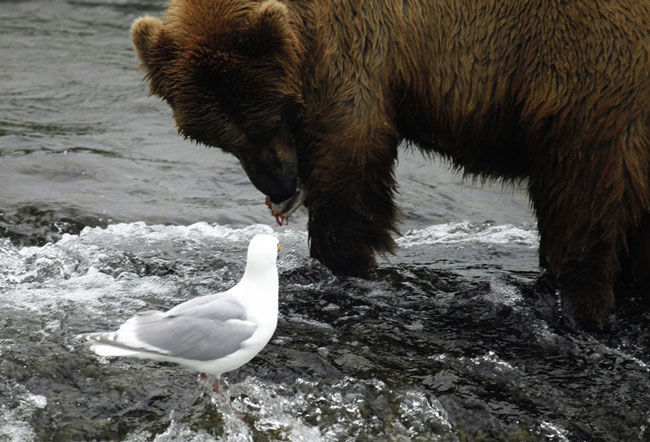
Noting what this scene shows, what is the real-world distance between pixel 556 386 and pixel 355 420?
3.54 ft

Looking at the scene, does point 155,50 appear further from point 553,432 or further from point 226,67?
point 553,432

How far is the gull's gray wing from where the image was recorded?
389 centimetres

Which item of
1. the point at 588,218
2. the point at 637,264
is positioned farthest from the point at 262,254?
the point at 637,264

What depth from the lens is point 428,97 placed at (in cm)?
497

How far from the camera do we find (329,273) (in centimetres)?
550

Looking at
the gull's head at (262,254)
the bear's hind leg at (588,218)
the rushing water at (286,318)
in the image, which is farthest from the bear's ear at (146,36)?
the bear's hind leg at (588,218)

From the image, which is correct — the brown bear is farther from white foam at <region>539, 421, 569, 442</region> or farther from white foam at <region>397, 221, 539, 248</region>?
white foam at <region>397, 221, 539, 248</region>

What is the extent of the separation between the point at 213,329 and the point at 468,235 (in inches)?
132

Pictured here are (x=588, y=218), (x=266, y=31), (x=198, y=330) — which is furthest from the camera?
(x=588, y=218)

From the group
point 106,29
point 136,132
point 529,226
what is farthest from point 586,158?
point 106,29

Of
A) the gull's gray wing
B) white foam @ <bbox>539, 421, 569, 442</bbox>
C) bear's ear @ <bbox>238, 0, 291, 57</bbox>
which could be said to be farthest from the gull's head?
white foam @ <bbox>539, 421, 569, 442</bbox>

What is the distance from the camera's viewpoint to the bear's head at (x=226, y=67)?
4.51m

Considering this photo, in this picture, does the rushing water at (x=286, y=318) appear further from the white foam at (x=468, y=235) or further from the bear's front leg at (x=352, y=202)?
the bear's front leg at (x=352, y=202)

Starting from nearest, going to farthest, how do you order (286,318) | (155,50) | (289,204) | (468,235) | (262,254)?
(262,254) < (155,50) < (286,318) < (289,204) < (468,235)
